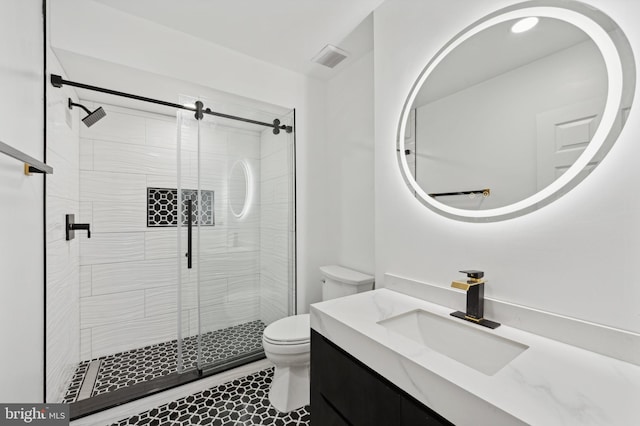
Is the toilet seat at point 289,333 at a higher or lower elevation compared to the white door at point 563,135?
lower

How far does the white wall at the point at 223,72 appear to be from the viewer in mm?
1566

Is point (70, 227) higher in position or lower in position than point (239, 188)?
lower

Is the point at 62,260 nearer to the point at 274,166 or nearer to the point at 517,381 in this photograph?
the point at 274,166

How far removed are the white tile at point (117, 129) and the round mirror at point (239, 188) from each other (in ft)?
3.78

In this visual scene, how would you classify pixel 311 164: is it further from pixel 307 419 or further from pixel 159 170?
pixel 307 419

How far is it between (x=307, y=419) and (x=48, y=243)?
5.81 ft

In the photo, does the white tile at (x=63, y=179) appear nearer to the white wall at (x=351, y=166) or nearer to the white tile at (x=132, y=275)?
the white tile at (x=132, y=275)

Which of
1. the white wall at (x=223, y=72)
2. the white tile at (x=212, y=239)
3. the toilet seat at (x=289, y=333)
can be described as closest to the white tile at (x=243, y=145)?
the white wall at (x=223, y=72)

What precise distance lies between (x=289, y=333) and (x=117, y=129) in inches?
89.5

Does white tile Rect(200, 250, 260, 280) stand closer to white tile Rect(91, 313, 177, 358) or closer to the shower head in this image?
white tile Rect(91, 313, 177, 358)

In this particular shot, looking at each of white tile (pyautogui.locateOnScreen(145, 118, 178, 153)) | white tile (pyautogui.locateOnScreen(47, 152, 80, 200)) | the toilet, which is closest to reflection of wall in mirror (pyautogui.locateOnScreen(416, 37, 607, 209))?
the toilet

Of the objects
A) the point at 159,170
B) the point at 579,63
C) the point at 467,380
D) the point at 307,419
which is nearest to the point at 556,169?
the point at 579,63

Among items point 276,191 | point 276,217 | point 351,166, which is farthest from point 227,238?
point 351,166

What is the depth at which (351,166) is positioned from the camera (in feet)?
7.36
